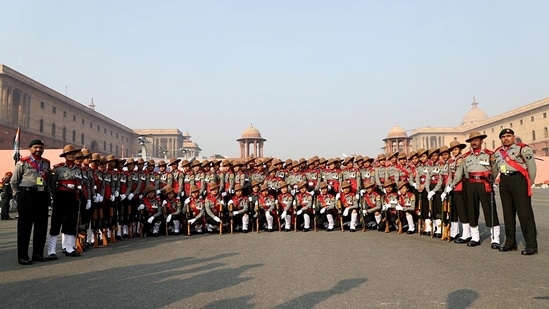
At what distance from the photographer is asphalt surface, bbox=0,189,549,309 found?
163 inches

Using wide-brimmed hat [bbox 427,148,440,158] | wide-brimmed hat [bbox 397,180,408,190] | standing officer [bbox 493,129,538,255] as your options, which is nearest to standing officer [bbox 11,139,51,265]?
wide-brimmed hat [bbox 397,180,408,190]

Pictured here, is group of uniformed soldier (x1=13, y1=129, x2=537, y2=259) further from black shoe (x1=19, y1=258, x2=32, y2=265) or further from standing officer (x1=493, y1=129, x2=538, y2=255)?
black shoe (x1=19, y1=258, x2=32, y2=265)

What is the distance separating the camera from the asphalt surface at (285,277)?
13.6 feet

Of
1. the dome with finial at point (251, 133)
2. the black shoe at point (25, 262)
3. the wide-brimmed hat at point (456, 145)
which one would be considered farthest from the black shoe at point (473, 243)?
the dome with finial at point (251, 133)

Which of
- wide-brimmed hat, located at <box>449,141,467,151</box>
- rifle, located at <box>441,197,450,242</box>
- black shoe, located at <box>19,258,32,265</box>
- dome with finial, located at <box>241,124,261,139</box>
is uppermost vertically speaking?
dome with finial, located at <box>241,124,261,139</box>

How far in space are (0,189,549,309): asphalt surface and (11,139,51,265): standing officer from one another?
1.16 feet

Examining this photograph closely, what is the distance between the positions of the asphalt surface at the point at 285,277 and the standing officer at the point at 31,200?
35 centimetres

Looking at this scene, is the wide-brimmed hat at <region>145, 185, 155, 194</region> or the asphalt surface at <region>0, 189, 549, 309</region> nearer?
the asphalt surface at <region>0, 189, 549, 309</region>

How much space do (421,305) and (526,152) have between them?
4436 mm

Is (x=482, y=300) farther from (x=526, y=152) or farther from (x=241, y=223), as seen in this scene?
(x=241, y=223)

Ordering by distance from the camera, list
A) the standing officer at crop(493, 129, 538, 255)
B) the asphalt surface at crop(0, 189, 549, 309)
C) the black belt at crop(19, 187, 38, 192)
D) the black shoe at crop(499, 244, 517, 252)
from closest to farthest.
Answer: the asphalt surface at crop(0, 189, 549, 309)
the black belt at crop(19, 187, 38, 192)
the standing officer at crop(493, 129, 538, 255)
the black shoe at crop(499, 244, 517, 252)


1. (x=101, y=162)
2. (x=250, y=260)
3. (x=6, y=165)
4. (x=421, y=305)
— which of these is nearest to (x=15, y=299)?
(x=250, y=260)

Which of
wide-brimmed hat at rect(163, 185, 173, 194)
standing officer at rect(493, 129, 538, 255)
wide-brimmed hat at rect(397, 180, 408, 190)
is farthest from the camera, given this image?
wide-brimmed hat at rect(163, 185, 173, 194)

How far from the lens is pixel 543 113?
62.9 metres
